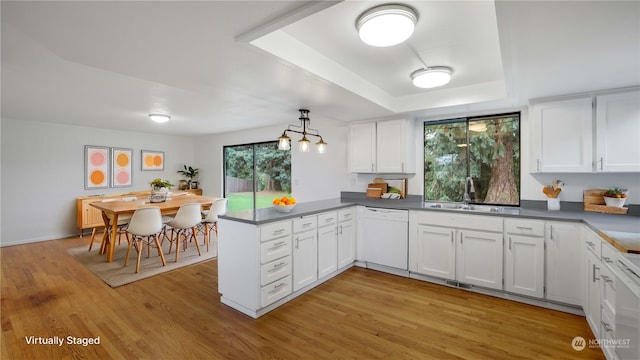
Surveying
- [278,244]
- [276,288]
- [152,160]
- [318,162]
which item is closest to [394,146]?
[318,162]

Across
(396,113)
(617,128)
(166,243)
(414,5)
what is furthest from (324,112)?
(166,243)

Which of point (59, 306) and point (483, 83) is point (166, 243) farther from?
point (483, 83)

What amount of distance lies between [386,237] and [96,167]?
6165mm

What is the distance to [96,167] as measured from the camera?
5914 millimetres

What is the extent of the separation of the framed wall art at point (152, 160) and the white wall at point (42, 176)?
0.60 metres

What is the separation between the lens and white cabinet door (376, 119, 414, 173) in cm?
377

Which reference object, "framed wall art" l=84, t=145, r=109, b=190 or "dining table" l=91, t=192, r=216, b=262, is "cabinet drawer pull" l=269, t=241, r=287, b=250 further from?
"framed wall art" l=84, t=145, r=109, b=190

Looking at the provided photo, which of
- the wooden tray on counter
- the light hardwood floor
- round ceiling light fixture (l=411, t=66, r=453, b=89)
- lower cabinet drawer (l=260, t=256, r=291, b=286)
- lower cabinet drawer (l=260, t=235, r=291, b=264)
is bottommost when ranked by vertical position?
the light hardwood floor

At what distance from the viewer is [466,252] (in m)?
3.05

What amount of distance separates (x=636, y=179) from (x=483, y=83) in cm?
173

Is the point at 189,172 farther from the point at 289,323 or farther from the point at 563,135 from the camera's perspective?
the point at 563,135

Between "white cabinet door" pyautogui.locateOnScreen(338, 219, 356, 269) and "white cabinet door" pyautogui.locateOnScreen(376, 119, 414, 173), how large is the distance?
934 millimetres

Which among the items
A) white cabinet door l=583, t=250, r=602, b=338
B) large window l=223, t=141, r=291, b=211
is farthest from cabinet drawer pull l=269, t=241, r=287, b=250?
large window l=223, t=141, r=291, b=211

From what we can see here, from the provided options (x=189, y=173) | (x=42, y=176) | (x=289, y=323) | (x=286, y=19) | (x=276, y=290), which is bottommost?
(x=289, y=323)
